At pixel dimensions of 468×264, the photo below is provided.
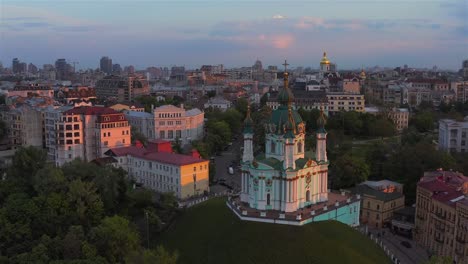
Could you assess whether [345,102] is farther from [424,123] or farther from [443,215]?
[443,215]

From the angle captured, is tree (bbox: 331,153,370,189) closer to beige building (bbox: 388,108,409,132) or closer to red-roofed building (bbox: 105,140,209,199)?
red-roofed building (bbox: 105,140,209,199)

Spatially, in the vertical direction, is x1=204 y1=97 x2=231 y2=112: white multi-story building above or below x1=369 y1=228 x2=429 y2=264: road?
above

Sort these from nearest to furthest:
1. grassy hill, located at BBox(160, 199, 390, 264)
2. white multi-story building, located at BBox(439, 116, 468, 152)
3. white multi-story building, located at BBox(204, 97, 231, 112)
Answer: grassy hill, located at BBox(160, 199, 390, 264), white multi-story building, located at BBox(439, 116, 468, 152), white multi-story building, located at BBox(204, 97, 231, 112)

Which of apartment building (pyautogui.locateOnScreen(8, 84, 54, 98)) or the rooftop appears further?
apartment building (pyautogui.locateOnScreen(8, 84, 54, 98))

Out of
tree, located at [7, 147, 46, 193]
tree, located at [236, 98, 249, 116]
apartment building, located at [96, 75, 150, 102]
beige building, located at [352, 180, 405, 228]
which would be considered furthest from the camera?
apartment building, located at [96, 75, 150, 102]

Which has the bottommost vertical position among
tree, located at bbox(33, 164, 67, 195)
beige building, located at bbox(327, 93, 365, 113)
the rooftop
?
tree, located at bbox(33, 164, 67, 195)

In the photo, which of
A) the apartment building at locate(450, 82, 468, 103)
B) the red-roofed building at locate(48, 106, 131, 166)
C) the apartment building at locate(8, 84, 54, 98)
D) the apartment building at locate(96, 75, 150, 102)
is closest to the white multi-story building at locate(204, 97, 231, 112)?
the apartment building at locate(96, 75, 150, 102)

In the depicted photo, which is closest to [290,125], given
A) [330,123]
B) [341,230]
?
[341,230]

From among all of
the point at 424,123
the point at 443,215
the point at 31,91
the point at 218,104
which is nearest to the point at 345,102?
the point at 424,123
